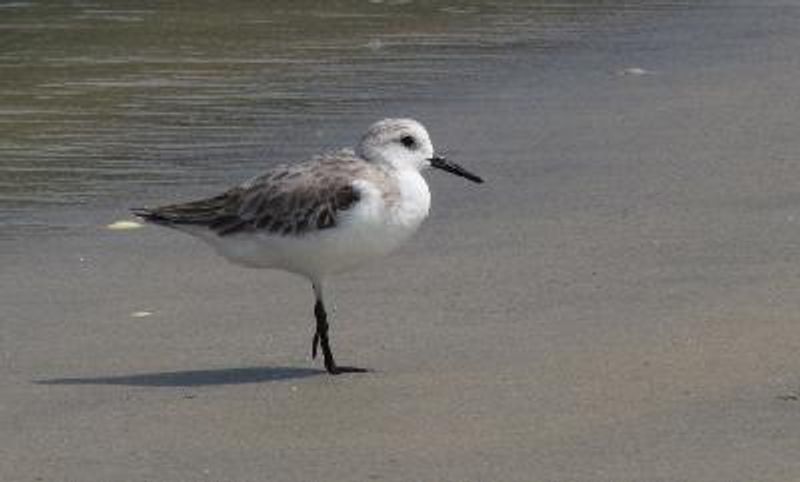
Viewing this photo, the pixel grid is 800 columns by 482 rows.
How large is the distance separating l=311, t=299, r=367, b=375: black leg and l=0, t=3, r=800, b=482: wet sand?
59 mm

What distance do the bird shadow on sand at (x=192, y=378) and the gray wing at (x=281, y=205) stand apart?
47cm

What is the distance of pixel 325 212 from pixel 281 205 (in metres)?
0.18

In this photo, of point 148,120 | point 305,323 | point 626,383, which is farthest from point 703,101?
point 626,383

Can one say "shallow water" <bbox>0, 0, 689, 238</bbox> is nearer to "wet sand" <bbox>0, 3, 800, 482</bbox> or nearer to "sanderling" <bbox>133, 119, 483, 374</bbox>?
"wet sand" <bbox>0, 3, 800, 482</bbox>

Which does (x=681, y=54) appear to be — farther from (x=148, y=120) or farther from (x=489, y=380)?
(x=489, y=380)

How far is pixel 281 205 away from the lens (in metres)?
8.08

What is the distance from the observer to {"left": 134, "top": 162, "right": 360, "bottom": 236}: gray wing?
7.98m

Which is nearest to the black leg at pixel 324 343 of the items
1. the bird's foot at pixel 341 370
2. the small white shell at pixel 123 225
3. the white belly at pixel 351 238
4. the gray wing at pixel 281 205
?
the bird's foot at pixel 341 370

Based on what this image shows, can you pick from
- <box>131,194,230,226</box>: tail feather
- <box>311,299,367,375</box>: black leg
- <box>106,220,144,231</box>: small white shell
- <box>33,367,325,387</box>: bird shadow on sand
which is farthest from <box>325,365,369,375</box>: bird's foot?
<box>106,220,144,231</box>: small white shell

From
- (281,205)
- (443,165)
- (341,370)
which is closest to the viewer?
(341,370)

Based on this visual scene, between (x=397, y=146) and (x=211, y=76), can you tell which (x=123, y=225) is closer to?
(x=397, y=146)

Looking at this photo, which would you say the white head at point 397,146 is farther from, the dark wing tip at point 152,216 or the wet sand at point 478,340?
the dark wing tip at point 152,216

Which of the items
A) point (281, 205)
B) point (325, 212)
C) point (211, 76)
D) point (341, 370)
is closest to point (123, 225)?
point (281, 205)

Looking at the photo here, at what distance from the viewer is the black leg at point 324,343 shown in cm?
784
